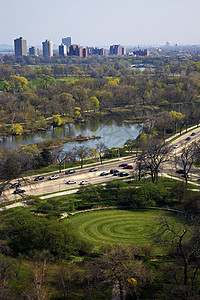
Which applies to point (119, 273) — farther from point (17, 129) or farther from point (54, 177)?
point (17, 129)

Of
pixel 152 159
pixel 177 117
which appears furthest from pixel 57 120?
pixel 152 159

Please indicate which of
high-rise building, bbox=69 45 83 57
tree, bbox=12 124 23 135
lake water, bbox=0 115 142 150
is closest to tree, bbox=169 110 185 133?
lake water, bbox=0 115 142 150

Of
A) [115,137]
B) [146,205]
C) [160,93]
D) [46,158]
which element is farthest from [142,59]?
[146,205]

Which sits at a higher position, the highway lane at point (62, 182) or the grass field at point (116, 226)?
the grass field at point (116, 226)

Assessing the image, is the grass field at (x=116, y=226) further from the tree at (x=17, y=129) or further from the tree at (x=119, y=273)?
the tree at (x=17, y=129)

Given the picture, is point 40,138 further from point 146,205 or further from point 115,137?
point 146,205

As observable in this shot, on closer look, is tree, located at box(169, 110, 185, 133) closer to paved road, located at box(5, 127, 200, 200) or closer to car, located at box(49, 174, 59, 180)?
paved road, located at box(5, 127, 200, 200)

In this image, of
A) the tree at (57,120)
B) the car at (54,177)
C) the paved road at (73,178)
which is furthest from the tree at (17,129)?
the car at (54,177)
